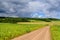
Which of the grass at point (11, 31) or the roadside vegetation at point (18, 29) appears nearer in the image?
the grass at point (11, 31)

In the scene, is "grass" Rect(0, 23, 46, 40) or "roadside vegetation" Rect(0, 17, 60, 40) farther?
"roadside vegetation" Rect(0, 17, 60, 40)

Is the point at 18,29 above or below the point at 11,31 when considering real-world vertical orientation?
below

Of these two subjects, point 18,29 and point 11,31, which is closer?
point 11,31

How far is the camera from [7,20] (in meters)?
104
